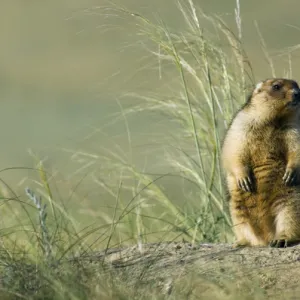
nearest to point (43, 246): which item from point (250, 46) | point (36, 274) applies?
point (36, 274)

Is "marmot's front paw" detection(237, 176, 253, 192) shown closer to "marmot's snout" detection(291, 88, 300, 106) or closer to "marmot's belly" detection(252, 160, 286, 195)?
"marmot's belly" detection(252, 160, 286, 195)

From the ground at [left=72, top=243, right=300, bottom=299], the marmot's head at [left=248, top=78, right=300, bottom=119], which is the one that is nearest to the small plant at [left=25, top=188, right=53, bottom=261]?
the ground at [left=72, top=243, right=300, bottom=299]

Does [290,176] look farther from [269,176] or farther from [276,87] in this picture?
[276,87]

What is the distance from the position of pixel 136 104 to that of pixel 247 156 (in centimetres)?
143

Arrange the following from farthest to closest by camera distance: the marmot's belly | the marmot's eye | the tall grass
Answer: the tall grass → the marmot's eye → the marmot's belly

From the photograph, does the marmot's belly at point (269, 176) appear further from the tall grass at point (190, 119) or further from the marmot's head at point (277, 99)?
the tall grass at point (190, 119)

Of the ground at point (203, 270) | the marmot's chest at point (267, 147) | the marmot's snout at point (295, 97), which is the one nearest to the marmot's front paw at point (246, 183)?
the marmot's chest at point (267, 147)

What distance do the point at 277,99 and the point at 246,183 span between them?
2.11 feet

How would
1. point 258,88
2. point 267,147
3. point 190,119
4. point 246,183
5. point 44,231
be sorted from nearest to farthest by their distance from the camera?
1. point 44,231
2. point 246,183
3. point 267,147
4. point 258,88
5. point 190,119

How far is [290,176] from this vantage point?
6672 millimetres

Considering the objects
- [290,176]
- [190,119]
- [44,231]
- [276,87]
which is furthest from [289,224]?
[44,231]

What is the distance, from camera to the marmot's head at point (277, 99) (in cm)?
704

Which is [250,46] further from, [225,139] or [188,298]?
[188,298]

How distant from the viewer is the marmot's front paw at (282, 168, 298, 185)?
21.9 ft
